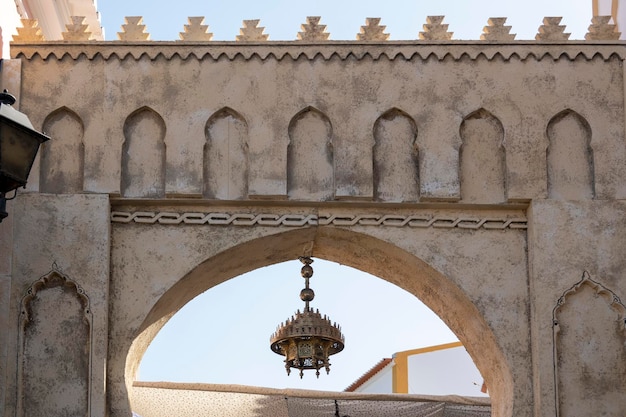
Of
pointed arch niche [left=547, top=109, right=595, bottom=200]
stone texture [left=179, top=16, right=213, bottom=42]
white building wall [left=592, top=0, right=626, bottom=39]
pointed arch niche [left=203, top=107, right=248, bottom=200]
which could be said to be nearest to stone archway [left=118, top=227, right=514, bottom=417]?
pointed arch niche [left=203, top=107, right=248, bottom=200]

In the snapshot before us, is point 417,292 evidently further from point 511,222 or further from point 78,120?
point 78,120

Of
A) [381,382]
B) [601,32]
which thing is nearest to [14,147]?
[601,32]

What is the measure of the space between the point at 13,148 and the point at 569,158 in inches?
149

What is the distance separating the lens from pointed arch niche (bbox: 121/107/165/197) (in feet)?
30.7

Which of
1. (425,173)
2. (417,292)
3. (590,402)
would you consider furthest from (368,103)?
(590,402)

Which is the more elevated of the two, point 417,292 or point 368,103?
point 368,103

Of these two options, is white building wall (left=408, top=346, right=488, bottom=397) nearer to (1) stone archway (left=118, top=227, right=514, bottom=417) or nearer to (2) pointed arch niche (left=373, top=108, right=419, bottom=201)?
(1) stone archway (left=118, top=227, right=514, bottom=417)

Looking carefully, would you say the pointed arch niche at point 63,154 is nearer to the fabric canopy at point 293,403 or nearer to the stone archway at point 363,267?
the stone archway at point 363,267

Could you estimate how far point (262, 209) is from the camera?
9367mm

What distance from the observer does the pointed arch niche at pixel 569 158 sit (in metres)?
9.33

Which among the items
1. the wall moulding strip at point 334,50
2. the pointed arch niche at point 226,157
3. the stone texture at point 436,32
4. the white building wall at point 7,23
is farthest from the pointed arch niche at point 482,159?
the white building wall at point 7,23

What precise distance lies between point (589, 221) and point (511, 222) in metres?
0.45

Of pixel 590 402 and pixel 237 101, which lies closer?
pixel 590 402

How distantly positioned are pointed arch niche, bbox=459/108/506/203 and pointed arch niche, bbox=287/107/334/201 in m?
0.79
